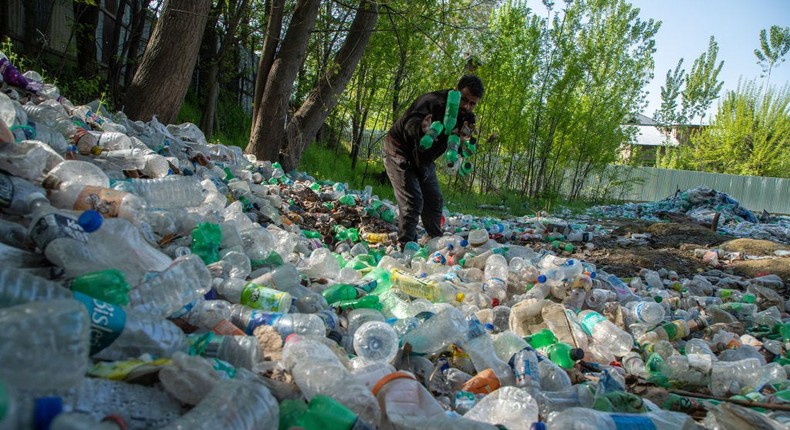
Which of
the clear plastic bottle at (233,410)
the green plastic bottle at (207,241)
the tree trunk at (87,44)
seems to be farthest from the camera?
the tree trunk at (87,44)

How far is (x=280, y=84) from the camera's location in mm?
7512

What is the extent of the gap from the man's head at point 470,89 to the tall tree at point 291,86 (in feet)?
10.2

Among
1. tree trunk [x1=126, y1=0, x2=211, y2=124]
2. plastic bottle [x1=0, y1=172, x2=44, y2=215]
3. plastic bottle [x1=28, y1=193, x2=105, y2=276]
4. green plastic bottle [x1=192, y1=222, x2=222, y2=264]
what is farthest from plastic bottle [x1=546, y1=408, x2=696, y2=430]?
tree trunk [x1=126, y1=0, x2=211, y2=124]

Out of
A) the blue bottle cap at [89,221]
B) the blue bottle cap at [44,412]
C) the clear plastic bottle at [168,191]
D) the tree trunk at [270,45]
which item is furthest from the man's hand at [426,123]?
the blue bottle cap at [44,412]

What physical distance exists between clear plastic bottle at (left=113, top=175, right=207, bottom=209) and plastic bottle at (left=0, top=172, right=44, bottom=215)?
0.79 m

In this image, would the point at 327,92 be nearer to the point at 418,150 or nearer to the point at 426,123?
the point at 418,150

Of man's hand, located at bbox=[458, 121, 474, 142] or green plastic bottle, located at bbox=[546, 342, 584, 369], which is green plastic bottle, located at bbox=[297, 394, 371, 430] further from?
man's hand, located at bbox=[458, 121, 474, 142]

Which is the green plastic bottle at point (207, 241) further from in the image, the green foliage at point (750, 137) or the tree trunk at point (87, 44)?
the green foliage at point (750, 137)

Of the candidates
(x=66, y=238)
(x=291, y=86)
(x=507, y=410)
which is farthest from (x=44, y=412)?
(x=291, y=86)

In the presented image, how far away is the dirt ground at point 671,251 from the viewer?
17.6 feet

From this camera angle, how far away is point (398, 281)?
329 cm

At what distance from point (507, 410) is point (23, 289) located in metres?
1.54

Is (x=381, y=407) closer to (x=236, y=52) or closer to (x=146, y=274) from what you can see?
(x=146, y=274)

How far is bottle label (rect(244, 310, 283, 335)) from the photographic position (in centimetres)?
216
